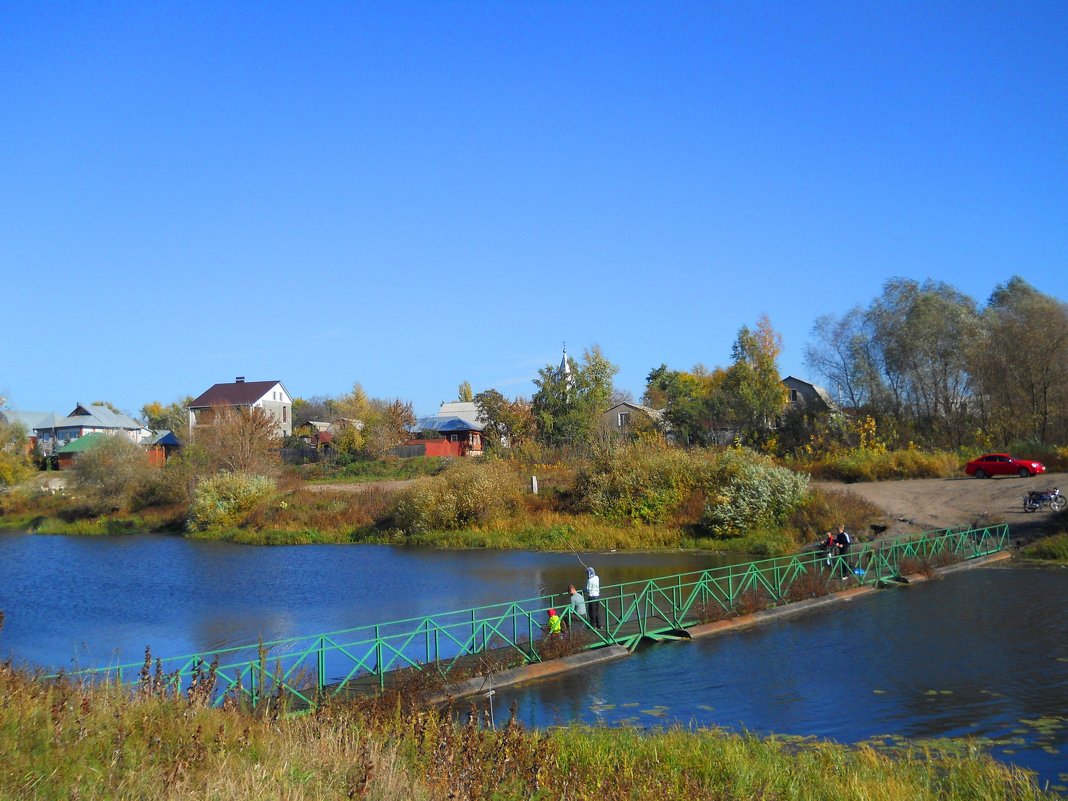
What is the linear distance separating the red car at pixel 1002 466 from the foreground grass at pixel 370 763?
118 ft

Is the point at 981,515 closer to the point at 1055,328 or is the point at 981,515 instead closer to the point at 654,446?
the point at 654,446

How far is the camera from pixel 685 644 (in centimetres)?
1936

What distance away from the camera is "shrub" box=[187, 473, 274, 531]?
5316 cm

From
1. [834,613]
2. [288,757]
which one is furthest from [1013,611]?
[288,757]

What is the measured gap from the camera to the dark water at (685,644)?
13.7 metres

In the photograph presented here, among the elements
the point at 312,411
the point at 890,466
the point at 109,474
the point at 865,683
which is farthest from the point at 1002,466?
the point at 312,411

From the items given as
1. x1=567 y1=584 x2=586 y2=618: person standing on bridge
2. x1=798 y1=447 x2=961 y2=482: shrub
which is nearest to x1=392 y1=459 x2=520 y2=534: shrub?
x1=798 y1=447 x2=961 y2=482: shrub

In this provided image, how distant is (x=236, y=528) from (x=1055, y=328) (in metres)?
48.3

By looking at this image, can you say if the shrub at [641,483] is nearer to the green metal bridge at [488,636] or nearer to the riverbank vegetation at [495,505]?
the riverbank vegetation at [495,505]

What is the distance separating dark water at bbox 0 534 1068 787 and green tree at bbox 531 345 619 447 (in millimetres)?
27558

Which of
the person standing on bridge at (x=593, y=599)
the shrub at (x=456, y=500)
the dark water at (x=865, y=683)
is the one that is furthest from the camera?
the shrub at (x=456, y=500)

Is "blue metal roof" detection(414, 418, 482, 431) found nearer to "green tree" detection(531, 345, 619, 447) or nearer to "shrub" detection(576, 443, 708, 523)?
"green tree" detection(531, 345, 619, 447)

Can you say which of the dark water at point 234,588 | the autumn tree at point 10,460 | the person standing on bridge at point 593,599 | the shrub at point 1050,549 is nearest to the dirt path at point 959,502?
the shrub at point 1050,549

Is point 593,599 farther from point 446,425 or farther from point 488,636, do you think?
point 446,425
